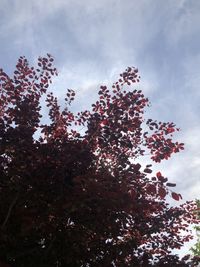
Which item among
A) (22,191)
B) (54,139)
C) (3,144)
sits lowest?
(22,191)

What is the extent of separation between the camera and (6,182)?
6.86 m

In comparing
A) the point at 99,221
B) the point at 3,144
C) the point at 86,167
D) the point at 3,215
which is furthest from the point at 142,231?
the point at 3,144

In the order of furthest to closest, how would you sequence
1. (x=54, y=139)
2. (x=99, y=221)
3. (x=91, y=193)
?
(x=54, y=139)
(x=99, y=221)
(x=91, y=193)

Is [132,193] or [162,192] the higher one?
[132,193]

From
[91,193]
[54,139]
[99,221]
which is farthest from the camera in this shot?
[54,139]

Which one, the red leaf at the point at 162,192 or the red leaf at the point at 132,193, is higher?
the red leaf at the point at 132,193

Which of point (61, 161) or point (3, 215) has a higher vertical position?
point (61, 161)

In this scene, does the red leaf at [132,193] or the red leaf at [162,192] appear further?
the red leaf at [132,193]

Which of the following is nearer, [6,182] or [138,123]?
[6,182]

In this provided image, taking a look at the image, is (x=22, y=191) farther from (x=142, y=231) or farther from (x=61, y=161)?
(x=142, y=231)

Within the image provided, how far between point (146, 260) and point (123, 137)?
9.86ft

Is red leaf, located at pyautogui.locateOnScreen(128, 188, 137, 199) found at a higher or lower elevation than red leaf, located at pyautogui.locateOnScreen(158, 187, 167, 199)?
higher

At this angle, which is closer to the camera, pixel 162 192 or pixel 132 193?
pixel 162 192

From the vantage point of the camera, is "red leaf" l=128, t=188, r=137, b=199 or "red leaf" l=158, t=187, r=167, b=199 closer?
"red leaf" l=158, t=187, r=167, b=199
